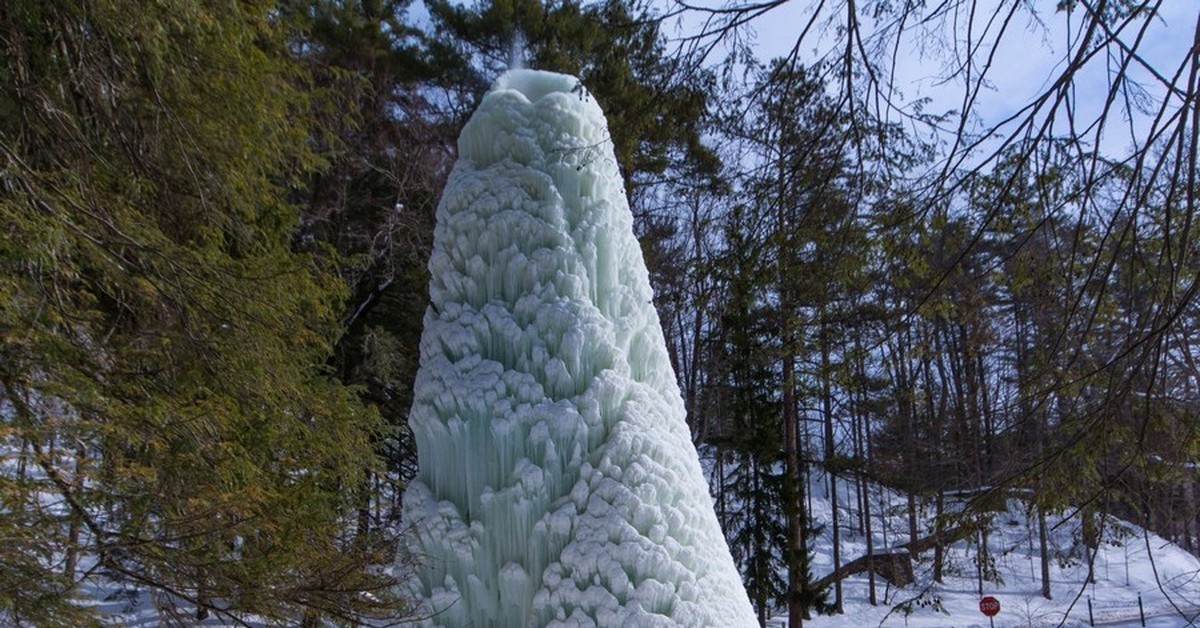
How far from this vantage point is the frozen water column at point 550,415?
264cm

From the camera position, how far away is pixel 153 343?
15.5 feet

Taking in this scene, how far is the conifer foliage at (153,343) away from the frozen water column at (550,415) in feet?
1.68

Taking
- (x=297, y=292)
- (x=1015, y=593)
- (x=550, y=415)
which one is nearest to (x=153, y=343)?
(x=297, y=292)

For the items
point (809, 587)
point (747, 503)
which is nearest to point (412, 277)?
point (747, 503)

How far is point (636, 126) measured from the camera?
138 inches

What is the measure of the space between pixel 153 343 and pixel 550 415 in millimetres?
3201

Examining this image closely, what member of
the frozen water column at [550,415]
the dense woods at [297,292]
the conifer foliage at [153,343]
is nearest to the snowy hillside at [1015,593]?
the dense woods at [297,292]

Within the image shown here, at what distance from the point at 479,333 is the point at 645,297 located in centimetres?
71

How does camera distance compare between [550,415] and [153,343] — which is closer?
[550,415]

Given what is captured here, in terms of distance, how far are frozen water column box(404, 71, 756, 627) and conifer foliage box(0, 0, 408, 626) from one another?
20.2 inches

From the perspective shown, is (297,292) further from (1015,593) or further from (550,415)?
(1015,593)

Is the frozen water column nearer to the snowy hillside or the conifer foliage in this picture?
the conifer foliage

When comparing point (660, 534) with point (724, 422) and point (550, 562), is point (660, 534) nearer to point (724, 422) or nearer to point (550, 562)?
point (550, 562)

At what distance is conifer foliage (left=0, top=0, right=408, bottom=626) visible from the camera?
3211 mm
